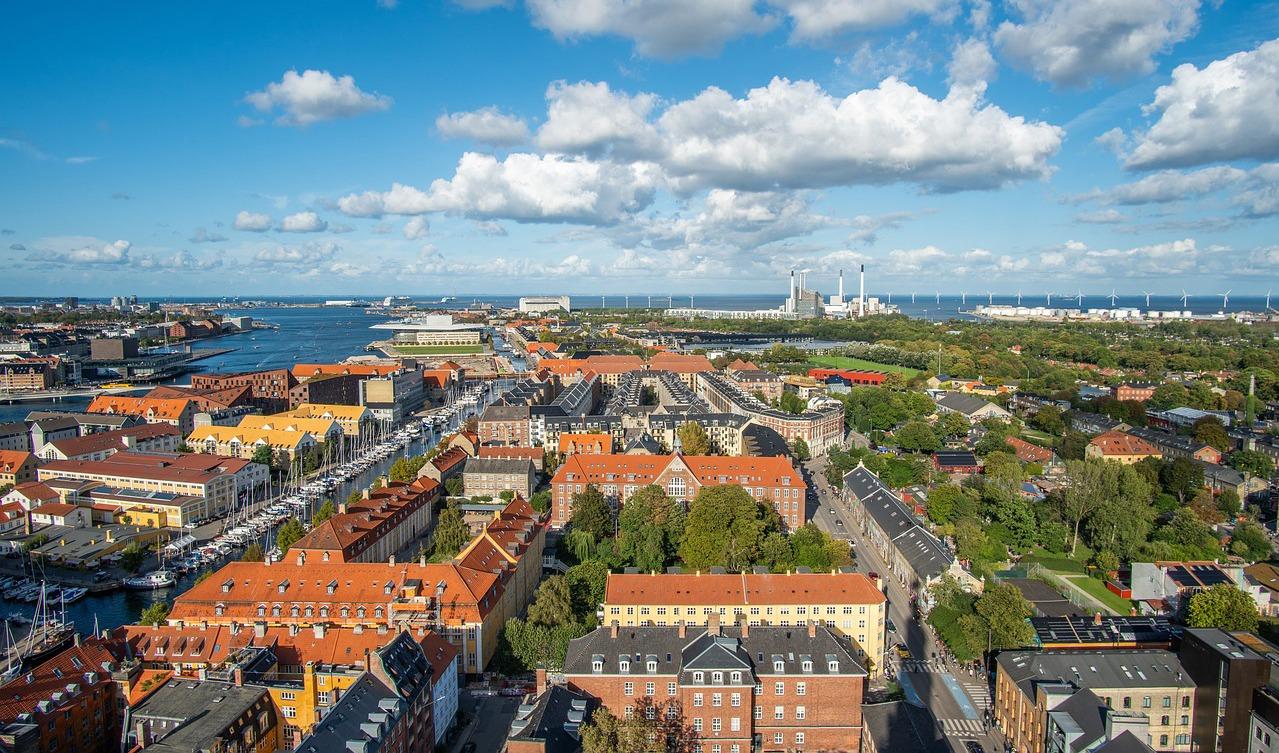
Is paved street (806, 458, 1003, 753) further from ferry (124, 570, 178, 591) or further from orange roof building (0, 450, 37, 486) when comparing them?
orange roof building (0, 450, 37, 486)

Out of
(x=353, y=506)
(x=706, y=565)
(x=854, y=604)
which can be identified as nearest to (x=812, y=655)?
(x=854, y=604)

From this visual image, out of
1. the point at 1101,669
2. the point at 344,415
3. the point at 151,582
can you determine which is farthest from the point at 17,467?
the point at 1101,669

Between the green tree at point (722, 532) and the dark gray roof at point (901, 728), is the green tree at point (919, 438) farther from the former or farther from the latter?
the dark gray roof at point (901, 728)

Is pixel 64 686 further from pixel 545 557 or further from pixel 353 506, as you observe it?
pixel 545 557

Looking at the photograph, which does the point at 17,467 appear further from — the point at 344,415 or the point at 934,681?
the point at 934,681

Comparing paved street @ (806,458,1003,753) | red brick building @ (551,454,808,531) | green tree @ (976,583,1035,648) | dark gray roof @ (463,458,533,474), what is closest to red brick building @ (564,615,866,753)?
paved street @ (806,458,1003,753)

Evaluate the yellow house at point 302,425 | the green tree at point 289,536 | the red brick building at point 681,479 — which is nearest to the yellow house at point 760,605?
the red brick building at point 681,479
